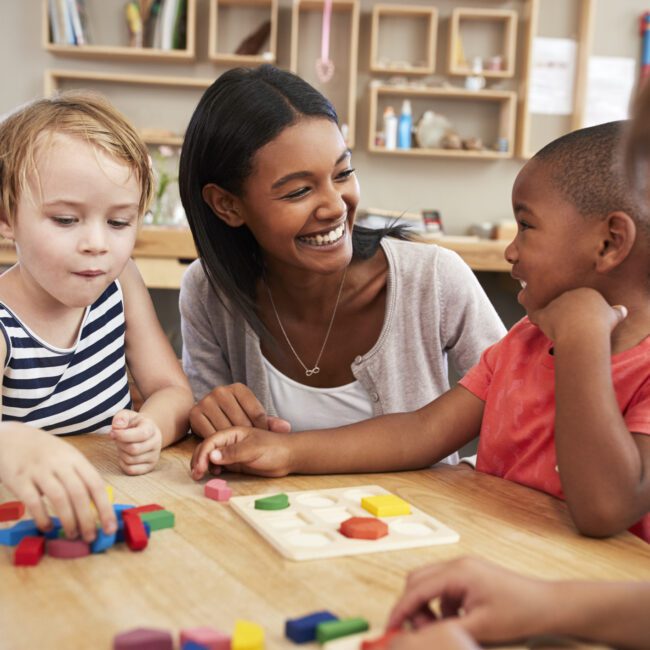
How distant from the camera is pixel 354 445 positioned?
973 millimetres

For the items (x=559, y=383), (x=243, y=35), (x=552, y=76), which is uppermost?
(x=243, y=35)

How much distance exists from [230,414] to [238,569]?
45 cm

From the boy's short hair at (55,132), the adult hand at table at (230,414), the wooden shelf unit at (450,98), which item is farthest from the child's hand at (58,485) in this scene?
the wooden shelf unit at (450,98)

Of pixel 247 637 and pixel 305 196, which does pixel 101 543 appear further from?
pixel 305 196

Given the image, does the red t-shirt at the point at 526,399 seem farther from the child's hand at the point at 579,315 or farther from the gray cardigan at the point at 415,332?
the gray cardigan at the point at 415,332

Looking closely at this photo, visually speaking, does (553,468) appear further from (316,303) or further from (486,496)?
(316,303)

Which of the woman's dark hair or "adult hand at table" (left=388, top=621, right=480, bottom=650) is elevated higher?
the woman's dark hair

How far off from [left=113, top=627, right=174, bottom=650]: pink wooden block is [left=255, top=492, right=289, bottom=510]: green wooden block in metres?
0.28

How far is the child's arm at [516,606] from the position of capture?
20.6 inches

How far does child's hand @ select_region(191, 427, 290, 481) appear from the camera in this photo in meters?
0.92

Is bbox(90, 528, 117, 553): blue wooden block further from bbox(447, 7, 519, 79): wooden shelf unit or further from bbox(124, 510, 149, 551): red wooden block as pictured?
bbox(447, 7, 519, 79): wooden shelf unit

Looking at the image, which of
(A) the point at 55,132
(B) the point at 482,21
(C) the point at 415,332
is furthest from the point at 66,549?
(B) the point at 482,21

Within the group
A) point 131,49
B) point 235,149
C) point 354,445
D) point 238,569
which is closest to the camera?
point 238,569

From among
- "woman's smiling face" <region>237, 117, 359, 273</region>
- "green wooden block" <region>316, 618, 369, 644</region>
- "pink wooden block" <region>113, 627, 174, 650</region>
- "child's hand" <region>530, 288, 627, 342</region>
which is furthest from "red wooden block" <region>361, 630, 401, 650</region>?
"woman's smiling face" <region>237, 117, 359, 273</region>
